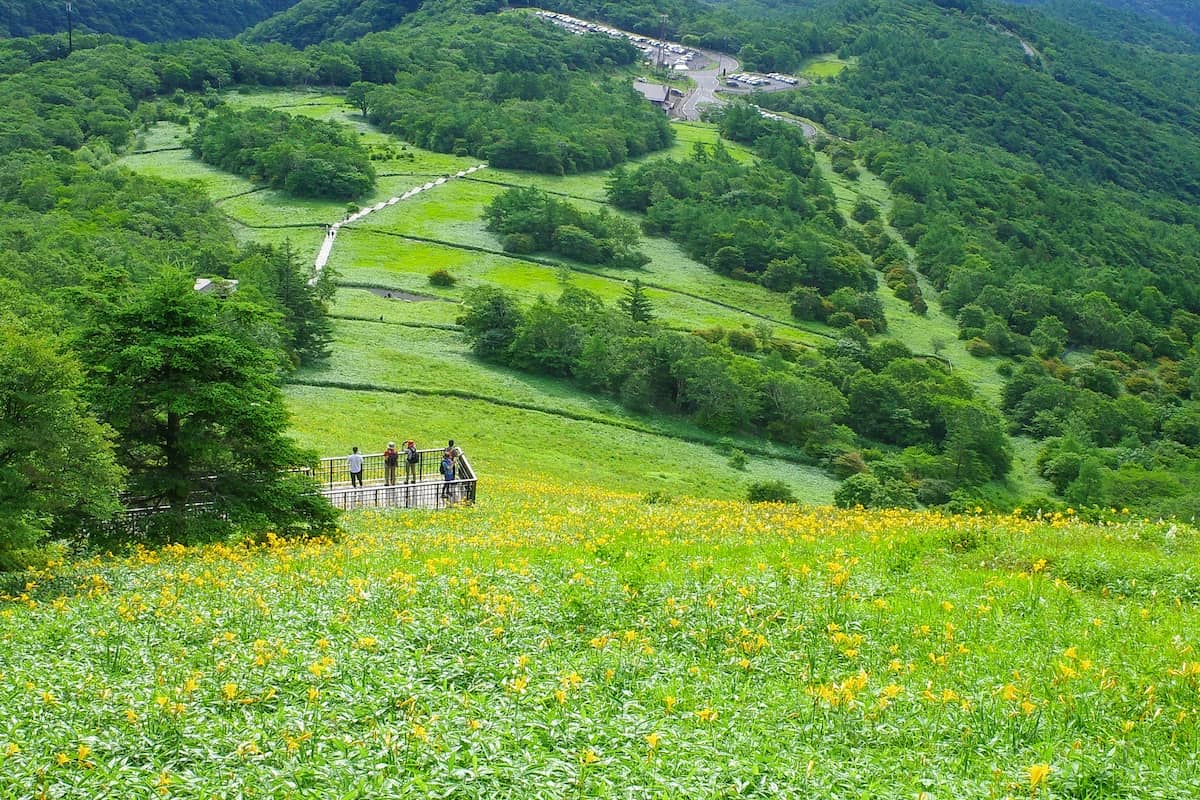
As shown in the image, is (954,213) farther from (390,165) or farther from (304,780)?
(304,780)

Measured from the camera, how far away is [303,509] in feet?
68.9

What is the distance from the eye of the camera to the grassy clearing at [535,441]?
43.6m

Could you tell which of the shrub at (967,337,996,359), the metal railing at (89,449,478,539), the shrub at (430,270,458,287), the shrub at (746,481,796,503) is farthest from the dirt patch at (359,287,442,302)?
the shrub at (967,337,996,359)

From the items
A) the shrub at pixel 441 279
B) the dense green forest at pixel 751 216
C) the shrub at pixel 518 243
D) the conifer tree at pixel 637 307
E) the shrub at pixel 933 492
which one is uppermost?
the dense green forest at pixel 751 216

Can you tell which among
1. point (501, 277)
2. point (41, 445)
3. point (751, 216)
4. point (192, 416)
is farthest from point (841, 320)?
point (41, 445)

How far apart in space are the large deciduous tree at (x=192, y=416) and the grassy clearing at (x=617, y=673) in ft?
15.1

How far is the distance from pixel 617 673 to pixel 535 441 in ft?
131

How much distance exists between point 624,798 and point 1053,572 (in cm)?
906

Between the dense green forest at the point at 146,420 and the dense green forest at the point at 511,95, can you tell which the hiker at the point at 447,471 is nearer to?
the dense green forest at the point at 146,420

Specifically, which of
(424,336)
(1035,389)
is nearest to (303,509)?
(424,336)

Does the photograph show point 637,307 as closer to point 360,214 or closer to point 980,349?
point 360,214

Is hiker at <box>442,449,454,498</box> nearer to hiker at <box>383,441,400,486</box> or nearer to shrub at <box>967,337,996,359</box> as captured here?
hiker at <box>383,441,400,486</box>

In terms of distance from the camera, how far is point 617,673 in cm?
1038

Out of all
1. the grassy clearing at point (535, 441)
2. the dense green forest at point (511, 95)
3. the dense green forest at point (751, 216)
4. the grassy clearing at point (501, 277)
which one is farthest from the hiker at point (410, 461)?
the dense green forest at point (511, 95)
